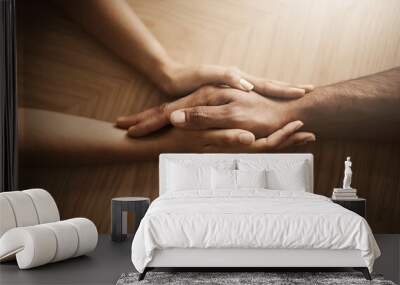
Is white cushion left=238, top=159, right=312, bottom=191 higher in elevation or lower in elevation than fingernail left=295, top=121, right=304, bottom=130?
lower

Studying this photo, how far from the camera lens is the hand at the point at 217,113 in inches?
278

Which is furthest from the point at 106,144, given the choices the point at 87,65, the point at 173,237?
the point at 173,237

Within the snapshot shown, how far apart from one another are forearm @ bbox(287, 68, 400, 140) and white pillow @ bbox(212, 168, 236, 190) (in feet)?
3.95

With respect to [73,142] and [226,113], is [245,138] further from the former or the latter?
[73,142]

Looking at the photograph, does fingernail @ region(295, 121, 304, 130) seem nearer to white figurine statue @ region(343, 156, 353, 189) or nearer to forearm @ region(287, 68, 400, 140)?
forearm @ region(287, 68, 400, 140)

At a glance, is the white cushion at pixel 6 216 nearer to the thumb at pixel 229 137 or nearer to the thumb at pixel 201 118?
the thumb at pixel 201 118

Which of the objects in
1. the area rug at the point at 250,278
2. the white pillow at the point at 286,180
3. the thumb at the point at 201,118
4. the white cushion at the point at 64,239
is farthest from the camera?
the thumb at the point at 201,118

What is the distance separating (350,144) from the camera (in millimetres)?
7152

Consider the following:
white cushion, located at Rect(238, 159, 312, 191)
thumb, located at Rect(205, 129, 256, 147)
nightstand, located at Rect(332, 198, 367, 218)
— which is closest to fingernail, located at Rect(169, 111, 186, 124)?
thumb, located at Rect(205, 129, 256, 147)

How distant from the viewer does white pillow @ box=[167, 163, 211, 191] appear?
644cm

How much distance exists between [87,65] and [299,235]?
11.9ft

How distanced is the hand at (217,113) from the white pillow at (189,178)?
0.72 m

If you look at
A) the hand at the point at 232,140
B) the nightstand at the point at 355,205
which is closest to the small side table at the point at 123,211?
the hand at the point at 232,140

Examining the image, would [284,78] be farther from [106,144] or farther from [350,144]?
[106,144]
